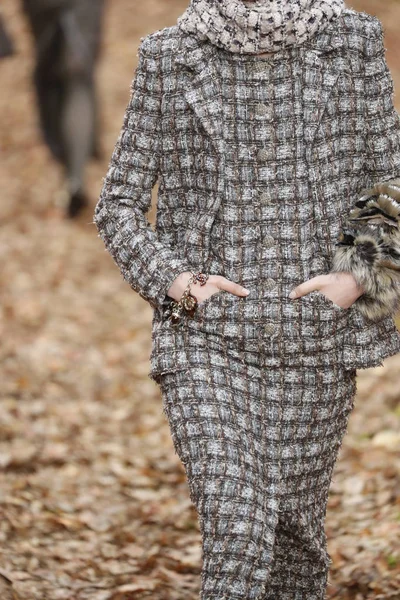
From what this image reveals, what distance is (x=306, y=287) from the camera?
10.2 ft

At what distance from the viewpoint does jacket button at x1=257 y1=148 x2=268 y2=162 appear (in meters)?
3.12

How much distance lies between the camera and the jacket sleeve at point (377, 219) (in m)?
3.13

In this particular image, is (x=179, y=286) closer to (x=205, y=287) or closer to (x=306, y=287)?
(x=205, y=287)

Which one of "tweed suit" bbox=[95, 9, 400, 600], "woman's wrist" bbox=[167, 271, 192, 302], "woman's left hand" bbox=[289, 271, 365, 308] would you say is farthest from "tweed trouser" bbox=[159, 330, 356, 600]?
"woman's left hand" bbox=[289, 271, 365, 308]

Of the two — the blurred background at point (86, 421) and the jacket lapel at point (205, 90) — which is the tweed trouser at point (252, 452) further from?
the blurred background at point (86, 421)

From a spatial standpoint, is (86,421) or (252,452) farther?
(86,421)

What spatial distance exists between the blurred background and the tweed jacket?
1.53 m

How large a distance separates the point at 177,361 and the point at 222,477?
0.37 metres

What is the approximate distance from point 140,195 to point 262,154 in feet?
1.32

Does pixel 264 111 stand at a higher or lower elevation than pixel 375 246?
higher

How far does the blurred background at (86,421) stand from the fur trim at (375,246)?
64.0 inches

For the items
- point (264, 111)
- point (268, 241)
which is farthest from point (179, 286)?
point (264, 111)

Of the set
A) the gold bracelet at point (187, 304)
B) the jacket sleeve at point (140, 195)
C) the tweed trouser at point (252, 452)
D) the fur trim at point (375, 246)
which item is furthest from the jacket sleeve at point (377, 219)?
the jacket sleeve at point (140, 195)

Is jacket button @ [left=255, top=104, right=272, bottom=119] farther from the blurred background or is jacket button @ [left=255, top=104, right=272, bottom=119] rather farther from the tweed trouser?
the blurred background
